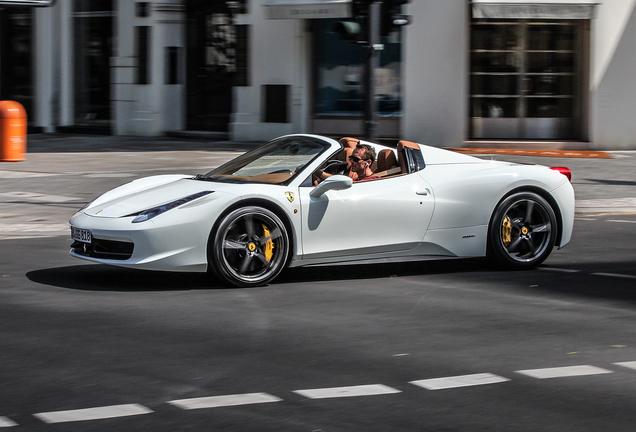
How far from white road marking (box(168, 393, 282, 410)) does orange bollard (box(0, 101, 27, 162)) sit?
14.5m

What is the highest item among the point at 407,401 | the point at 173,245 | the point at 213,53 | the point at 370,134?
the point at 213,53

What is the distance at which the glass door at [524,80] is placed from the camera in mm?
21875

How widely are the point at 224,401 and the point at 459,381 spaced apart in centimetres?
118

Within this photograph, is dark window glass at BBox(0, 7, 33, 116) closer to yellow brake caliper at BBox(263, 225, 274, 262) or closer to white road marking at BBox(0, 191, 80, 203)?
white road marking at BBox(0, 191, 80, 203)

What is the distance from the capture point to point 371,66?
11.9 m

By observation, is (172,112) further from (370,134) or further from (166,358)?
(166,358)

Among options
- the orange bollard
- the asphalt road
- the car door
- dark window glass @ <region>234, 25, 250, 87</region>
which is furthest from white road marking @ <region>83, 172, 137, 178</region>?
the car door

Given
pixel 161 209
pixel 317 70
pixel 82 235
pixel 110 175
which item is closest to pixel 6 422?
pixel 161 209

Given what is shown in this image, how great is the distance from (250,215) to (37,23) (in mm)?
21691

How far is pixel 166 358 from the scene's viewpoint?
Answer: 5184 millimetres

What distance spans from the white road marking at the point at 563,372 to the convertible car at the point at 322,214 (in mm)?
2655

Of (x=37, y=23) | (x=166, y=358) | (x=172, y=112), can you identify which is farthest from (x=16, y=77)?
(x=166, y=358)

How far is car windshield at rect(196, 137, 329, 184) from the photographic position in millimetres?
7496

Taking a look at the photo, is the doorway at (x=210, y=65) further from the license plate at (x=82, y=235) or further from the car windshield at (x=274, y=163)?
the license plate at (x=82, y=235)
